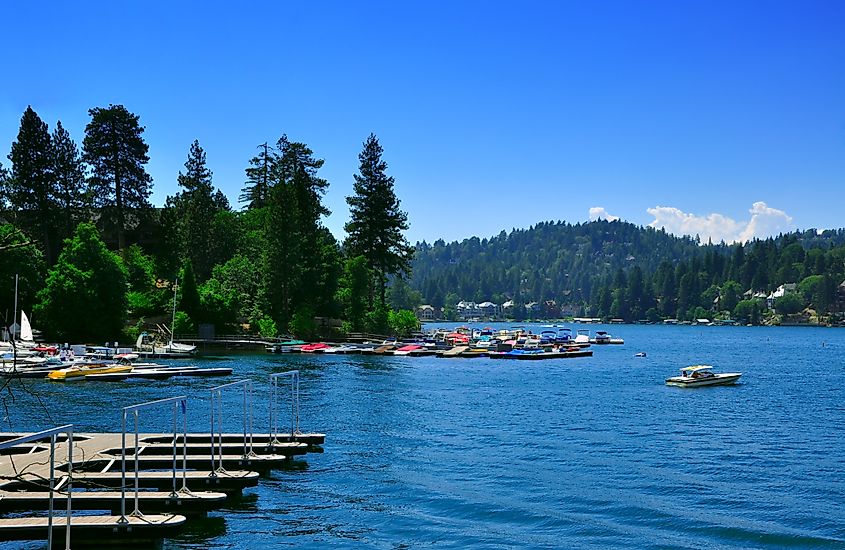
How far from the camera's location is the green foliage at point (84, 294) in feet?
261

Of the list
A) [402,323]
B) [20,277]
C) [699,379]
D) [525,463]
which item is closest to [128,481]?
[525,463]

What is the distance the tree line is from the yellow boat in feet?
67.7

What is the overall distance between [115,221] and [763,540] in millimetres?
92330

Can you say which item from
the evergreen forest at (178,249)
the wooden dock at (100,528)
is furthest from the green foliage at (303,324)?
the wooden dock at (100,528)

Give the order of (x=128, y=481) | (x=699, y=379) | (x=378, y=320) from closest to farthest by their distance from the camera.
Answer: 1. (x=128, y=481)
2. (x=699, y=379)
3. (x=378, y=320)

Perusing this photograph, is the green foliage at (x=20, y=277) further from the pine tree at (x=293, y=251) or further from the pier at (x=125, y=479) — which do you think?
the pier at (x=125, y=479)

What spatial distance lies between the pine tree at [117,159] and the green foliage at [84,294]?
16.3 m

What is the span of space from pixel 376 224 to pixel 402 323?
13385 mm

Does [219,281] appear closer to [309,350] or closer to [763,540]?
[309,350]

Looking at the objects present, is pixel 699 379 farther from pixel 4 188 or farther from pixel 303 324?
pixel 4 188

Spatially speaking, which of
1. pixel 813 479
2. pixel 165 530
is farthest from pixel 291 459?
pixel 813 479

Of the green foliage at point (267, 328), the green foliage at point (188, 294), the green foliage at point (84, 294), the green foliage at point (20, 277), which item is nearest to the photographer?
the green foliage at point (20, 277)

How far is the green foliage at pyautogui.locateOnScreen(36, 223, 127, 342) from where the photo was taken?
79.4 m

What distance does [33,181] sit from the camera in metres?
89.1
